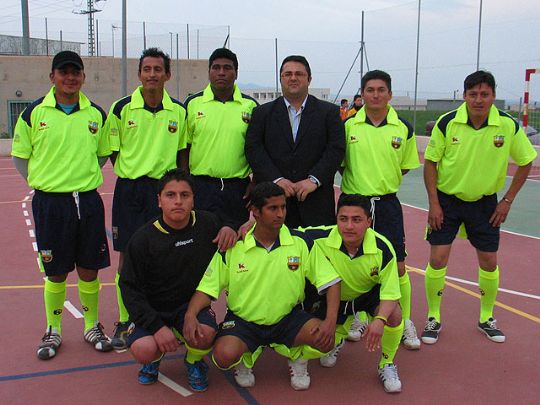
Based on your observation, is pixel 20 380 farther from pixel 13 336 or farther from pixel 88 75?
pixel 88 75

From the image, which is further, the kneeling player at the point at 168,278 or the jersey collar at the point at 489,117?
the jersey collar at the point at 489,117

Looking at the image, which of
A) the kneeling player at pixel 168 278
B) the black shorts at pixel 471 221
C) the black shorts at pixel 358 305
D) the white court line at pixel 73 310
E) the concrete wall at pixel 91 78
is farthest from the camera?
the concrete wall at pixel 91 78

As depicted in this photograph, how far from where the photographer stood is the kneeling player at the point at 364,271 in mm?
3750

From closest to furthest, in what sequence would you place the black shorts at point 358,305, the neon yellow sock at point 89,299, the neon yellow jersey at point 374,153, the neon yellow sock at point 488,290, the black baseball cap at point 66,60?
1. the black shorts at point 358,305
2. the black baseball cap at point 66,60
3. the neon yellow jersey at point 374,153
4. the neon yellow sock at point 89,299
5. the neon yellow sock at point 488,290

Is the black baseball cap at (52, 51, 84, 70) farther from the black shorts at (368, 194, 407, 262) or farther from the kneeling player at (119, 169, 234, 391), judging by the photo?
the black shorts at (368, 194, 407, 262)

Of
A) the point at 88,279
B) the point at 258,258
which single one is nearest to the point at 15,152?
the point at 88,279

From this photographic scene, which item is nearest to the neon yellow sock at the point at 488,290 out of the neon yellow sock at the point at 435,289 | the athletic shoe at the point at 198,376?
the neon yellow sock at the point at 435,289

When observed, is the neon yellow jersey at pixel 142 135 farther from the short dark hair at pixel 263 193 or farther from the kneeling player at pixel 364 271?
the kneeling player at pixel 364 271

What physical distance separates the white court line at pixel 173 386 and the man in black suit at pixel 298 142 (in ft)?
4.78

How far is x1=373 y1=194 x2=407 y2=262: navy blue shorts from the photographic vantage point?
4.31 meters

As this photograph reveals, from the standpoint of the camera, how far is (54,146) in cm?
408

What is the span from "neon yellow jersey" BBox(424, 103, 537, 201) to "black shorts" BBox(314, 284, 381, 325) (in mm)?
1163

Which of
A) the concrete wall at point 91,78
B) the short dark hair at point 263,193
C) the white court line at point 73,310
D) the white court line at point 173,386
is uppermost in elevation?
the concrete wall at point 91,78

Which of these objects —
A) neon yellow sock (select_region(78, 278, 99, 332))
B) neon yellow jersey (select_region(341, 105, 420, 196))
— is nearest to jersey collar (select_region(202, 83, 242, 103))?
neon yellow jersey (select_region(341, 105, 420, 196))
